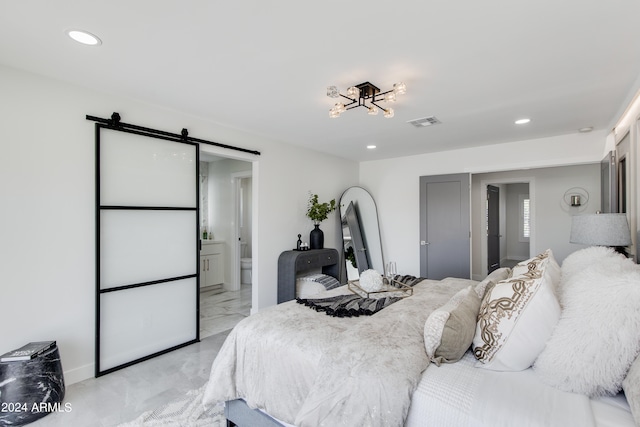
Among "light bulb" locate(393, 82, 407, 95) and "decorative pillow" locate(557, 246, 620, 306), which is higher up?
"light bulb" locate(393, 82, 407, 95)

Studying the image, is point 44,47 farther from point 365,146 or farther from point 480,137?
point 480,137

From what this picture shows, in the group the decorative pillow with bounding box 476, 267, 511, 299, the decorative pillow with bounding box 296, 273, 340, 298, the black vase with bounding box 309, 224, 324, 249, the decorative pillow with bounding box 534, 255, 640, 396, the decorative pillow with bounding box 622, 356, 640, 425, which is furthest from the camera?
the black vase with bounding box 309, 224, 324, 249

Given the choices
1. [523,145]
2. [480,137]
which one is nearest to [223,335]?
[480,137]

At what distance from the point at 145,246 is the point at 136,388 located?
1.19 m

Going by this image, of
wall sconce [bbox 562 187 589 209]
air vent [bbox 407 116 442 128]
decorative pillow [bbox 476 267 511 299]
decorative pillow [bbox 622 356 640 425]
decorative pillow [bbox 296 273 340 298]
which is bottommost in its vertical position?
decorative pillow [bbox 296 273 340 298]

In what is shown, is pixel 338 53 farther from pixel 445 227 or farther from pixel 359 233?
pixel 359 233

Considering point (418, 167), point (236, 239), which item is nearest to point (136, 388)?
point (236, 239)

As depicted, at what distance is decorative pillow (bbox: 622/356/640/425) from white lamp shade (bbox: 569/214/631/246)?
5.49ft

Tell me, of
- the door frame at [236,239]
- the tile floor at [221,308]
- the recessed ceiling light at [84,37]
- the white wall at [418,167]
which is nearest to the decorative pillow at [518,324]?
the recessed ceiling light at [84,37]

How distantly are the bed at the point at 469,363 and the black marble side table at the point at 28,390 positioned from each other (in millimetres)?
1253

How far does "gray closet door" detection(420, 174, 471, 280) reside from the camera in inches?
181

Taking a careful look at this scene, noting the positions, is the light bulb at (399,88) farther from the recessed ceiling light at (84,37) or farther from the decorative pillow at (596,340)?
the recessed ceiling light at (84,37)

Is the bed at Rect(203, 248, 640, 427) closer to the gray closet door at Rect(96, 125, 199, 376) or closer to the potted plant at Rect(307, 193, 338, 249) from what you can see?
the gray closet door at Rect(96, 125, 199, 376)

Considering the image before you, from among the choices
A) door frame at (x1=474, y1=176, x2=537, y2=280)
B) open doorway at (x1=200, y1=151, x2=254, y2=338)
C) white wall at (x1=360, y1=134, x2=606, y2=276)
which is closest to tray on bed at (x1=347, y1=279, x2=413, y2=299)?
white wall at (x1=360, y1=134, x2=606, y2=276)
